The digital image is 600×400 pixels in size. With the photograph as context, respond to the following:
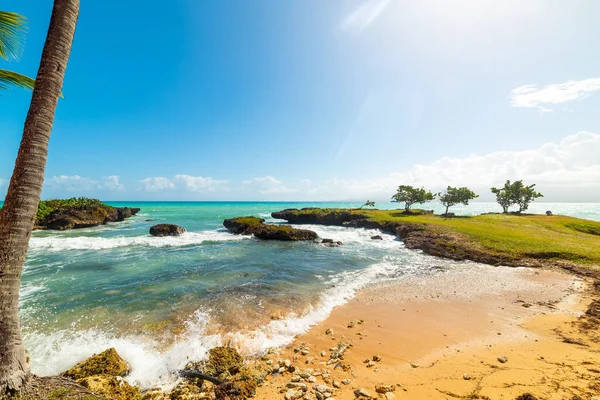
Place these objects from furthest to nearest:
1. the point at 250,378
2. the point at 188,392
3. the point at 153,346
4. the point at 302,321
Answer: the point at 302,321 < the point at 153,346 < the point at 250,378 < the point at 188,392

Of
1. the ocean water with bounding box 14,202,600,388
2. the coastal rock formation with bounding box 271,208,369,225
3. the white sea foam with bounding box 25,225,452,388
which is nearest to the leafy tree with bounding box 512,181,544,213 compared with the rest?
the coastal rock formation with bounding box 271,208,369,225

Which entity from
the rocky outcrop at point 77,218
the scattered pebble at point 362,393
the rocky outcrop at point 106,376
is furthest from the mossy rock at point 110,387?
the rocky outcrop at point 77,218

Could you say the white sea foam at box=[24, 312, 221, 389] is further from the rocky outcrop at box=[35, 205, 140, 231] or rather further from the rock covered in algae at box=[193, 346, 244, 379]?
the rocky outcrop at box=[35, 205, 140, 231]

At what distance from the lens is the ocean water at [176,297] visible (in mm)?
8945

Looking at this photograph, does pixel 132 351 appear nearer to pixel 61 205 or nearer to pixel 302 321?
pixel 302 321

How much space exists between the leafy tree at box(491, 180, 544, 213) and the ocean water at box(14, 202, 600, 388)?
67338 millimetres

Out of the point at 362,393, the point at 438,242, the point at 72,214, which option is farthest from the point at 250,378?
the point at 72,214

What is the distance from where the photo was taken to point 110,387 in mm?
6051

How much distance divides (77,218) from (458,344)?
66.9 metres

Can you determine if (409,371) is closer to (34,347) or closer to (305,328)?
(305,328)

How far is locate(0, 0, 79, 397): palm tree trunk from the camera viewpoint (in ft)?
15.0

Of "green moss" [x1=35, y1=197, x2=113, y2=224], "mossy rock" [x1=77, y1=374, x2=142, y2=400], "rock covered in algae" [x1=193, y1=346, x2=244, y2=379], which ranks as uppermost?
"green moss" [x1=35, y1=197, x2=113, y2=224]

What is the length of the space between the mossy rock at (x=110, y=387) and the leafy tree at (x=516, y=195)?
91242 mm

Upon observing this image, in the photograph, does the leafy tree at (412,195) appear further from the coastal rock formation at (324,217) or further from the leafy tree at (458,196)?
the coastal rock formation at (324,217)
